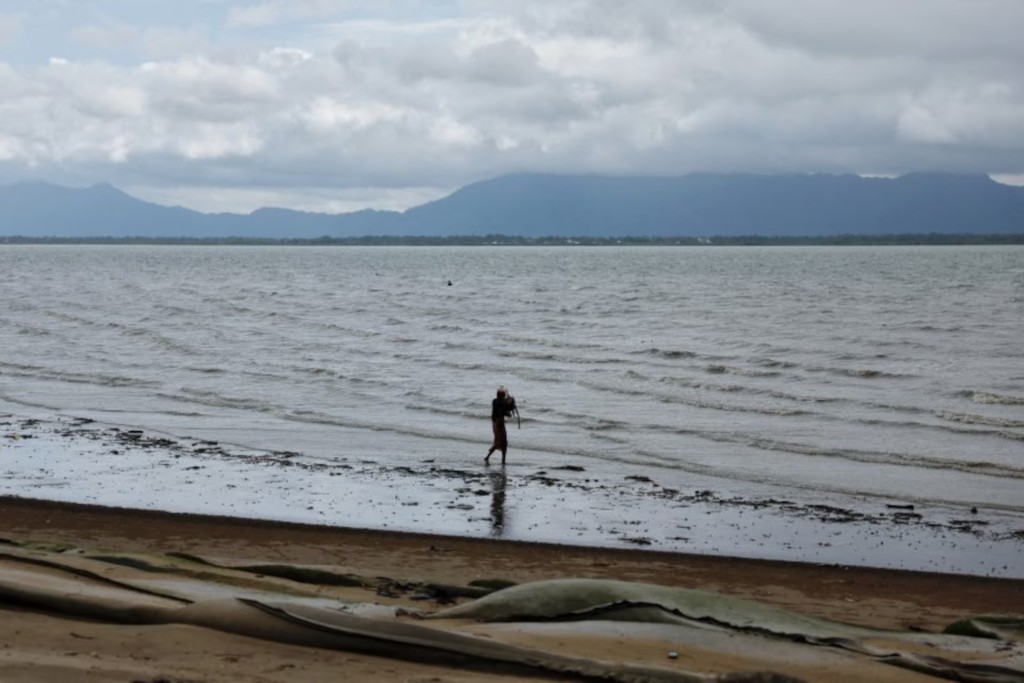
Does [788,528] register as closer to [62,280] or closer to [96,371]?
[96,371]

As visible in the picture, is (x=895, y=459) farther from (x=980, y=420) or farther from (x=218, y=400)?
(x=218, y=400)

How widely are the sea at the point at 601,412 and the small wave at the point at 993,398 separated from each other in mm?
A: 155

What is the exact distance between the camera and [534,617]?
9.80 m

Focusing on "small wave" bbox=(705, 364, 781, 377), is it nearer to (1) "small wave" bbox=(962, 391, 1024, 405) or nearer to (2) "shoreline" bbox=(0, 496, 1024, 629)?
(1) "small wave" bbox=(962, 391, 1024, 405)

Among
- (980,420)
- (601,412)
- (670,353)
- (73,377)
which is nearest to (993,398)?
(980,420)

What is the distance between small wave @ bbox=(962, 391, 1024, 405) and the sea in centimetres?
15

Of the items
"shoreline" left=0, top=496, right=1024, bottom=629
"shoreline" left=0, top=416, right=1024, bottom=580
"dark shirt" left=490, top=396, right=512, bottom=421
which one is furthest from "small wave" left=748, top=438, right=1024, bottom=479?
"shoreline" left=0, top=496, right=1024, bottom=629

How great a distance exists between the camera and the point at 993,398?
32.5m

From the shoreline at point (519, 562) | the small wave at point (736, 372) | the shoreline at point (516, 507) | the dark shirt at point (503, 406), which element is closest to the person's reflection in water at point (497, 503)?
the shoreline at point (516, 507)

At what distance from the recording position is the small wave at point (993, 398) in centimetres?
3206

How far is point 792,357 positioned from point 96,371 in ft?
74.5

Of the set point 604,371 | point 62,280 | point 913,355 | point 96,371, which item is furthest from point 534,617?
point 62,280

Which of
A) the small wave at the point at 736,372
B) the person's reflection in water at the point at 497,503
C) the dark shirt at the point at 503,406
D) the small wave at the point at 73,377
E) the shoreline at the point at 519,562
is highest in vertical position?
the dark shirt at the point at 503,406

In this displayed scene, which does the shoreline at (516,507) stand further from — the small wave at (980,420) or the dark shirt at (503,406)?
the small wave at (980,420)
